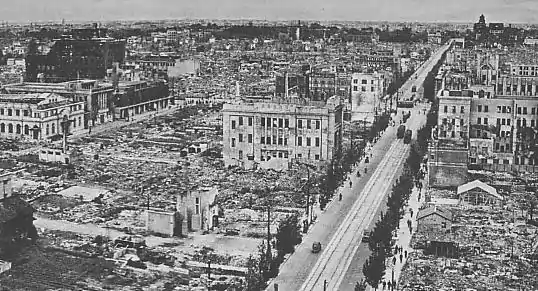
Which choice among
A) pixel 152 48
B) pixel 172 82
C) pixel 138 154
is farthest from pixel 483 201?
pixel 152 48

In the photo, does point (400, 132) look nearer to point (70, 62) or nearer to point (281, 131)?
point (281, 131)

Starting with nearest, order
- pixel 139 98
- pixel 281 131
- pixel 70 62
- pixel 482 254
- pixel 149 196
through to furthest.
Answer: pixel 482 254, pixel 149 196, pixel 281 131, pixel 139 98, pixel 70 62

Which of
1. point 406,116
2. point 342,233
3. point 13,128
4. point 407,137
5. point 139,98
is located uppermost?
point 139,98

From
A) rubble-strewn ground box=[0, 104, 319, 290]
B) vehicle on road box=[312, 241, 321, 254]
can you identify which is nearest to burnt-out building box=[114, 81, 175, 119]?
rubble-strewn ground box=[0, 104, 319, 290]

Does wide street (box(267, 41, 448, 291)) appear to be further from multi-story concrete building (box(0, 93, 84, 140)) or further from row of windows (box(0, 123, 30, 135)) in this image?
row of windows (box(0, 123, 30, 135))

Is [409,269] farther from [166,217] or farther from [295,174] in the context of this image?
[295,174]

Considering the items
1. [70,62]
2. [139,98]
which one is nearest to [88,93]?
[139,98]
